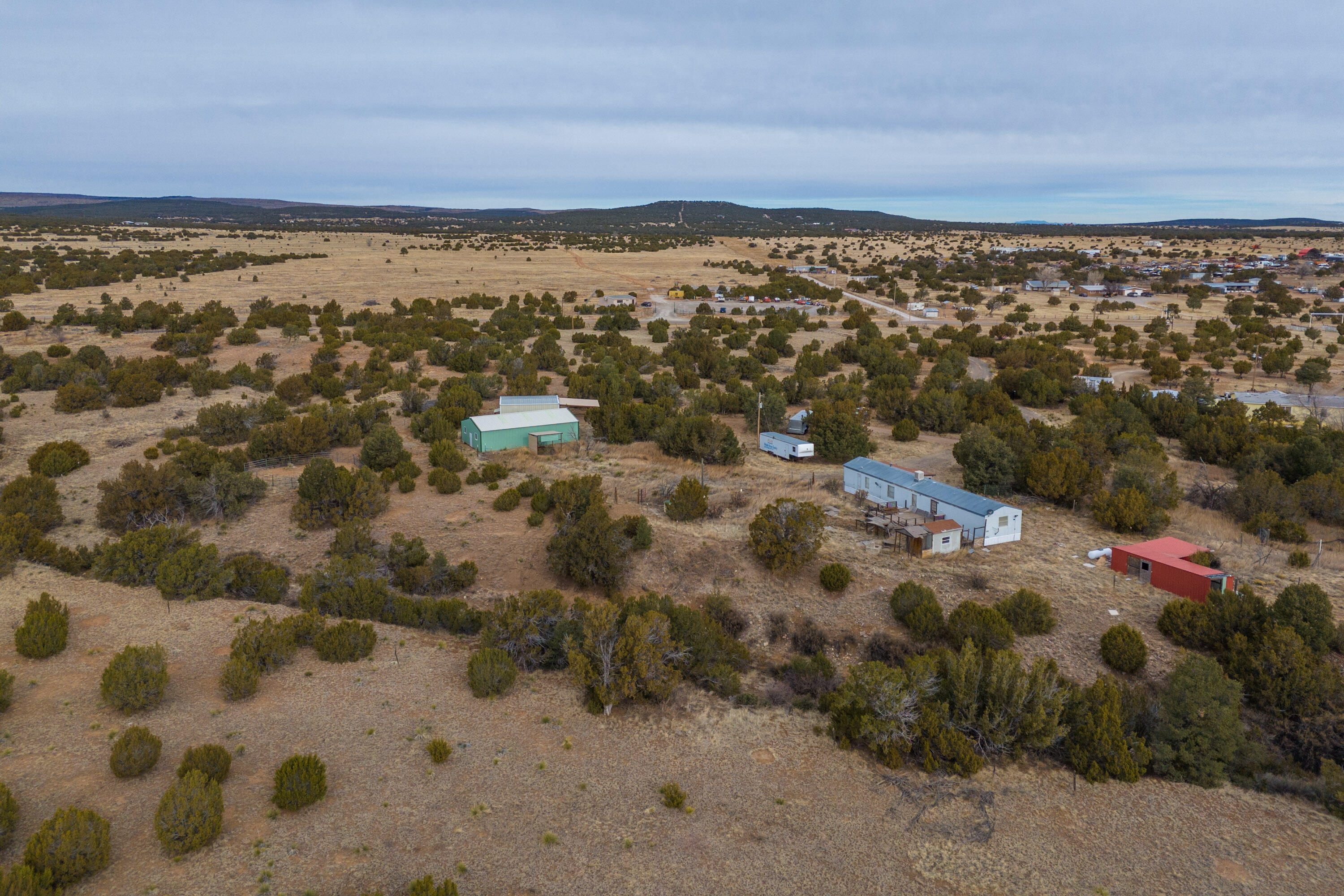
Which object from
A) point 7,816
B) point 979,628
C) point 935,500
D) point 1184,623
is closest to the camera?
point 7,816

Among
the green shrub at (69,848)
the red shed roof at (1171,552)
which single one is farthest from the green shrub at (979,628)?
the green shrub at (69,848)

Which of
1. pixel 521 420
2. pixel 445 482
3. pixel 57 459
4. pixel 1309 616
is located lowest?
pixel 445 482

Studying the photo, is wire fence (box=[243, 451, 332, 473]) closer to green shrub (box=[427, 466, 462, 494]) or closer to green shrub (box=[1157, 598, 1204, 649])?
green shrub (box=[427, 466, 462, 494])

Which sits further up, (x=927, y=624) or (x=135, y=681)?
(x=135, y=681)

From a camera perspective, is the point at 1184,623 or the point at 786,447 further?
the point at 786,447

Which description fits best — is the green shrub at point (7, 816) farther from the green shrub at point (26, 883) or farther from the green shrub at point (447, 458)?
the green shrub at point (447, 458)

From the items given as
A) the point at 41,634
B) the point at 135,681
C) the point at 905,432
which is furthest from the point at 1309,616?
the point at 41,634

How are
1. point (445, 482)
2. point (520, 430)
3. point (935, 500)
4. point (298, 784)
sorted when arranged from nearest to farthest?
point (298, 784) → point (935, 500) → point (445, 482) → point (520, 430)

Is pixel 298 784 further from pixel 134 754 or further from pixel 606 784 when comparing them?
pixel 606 784

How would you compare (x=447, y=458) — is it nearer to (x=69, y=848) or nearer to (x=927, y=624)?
(x=927, y=624)
